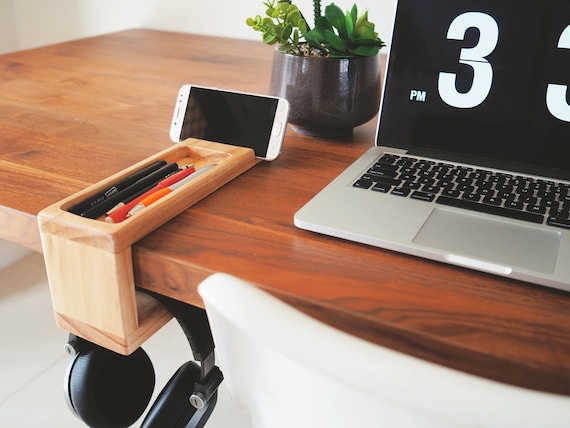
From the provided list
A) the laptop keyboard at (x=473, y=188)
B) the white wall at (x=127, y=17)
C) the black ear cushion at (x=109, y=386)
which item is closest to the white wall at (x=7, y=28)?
the white wall at (x=127, y=17)

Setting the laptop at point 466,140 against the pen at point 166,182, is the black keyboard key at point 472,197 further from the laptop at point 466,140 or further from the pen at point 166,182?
the pen at point 166,182

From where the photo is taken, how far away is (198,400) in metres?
0.64

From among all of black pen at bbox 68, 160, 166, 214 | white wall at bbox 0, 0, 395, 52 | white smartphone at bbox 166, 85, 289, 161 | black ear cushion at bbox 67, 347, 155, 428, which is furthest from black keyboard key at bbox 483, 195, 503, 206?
white wall at bbox 0, 0, 395, 52

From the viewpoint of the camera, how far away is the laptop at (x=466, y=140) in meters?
0.54

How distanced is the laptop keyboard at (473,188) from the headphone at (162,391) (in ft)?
0.81

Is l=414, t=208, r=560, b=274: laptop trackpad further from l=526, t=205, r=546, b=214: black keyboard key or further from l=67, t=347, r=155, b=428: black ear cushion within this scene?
l=67, t=347, r=155, b=428: black ear cushion

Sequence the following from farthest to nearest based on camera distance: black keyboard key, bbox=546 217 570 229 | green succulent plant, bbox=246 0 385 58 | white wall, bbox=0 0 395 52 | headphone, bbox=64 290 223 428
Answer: white wall, bbox=0 0 395 52, green succulent plant, bbox=246 0 385 58, headphone, bbox=64 290 223 428, black keyboard key, bbox=546 217 570 229

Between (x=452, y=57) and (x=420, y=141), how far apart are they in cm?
11

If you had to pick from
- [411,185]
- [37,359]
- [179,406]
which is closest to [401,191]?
[411,185]

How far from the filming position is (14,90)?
1007 mm

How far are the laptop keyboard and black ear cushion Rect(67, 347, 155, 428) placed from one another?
0.37 meters

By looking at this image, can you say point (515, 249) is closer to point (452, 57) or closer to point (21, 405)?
point (452, 57)

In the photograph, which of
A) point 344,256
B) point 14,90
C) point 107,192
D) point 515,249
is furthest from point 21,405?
point 515,249

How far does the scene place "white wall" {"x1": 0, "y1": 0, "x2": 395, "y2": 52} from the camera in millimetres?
1424
